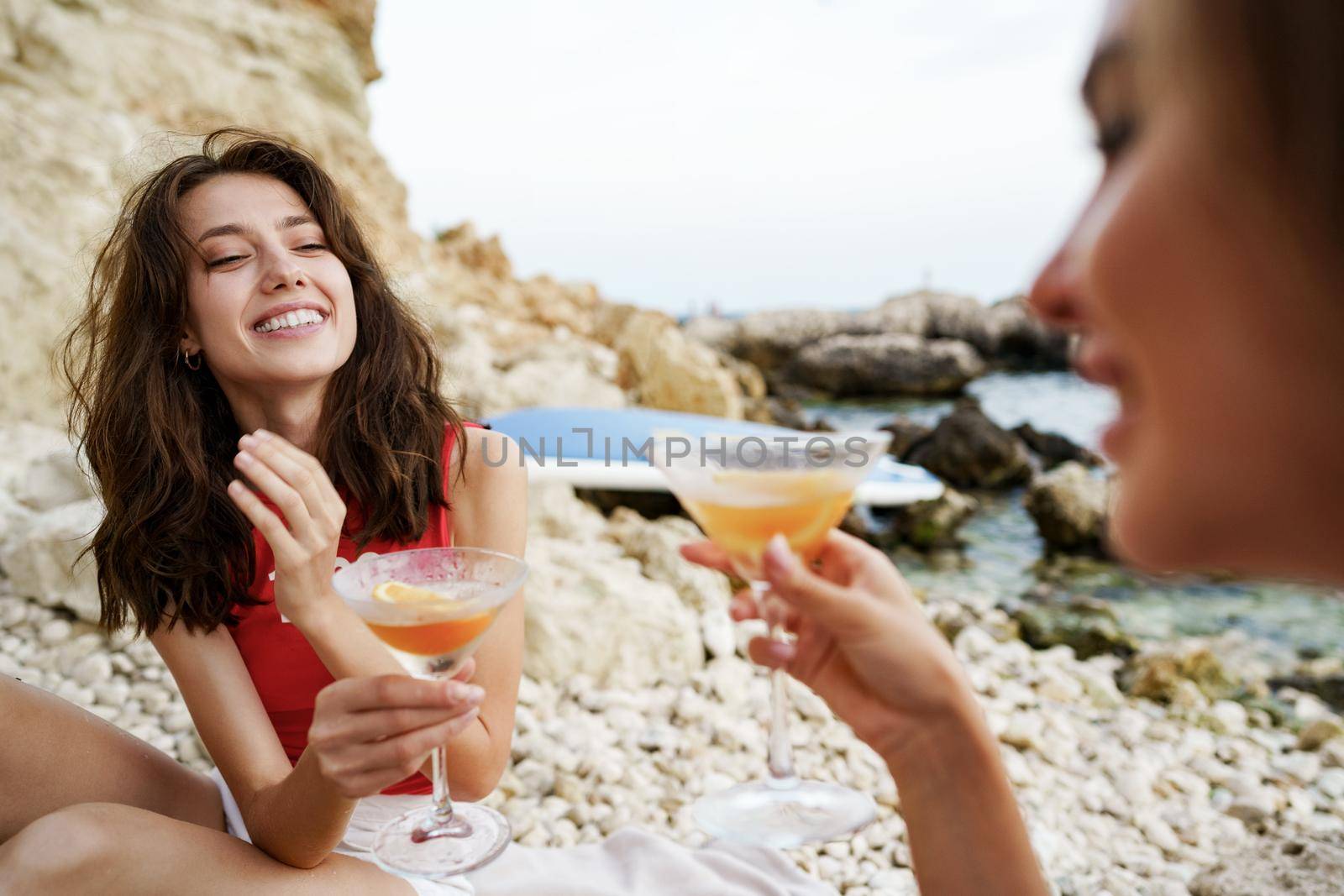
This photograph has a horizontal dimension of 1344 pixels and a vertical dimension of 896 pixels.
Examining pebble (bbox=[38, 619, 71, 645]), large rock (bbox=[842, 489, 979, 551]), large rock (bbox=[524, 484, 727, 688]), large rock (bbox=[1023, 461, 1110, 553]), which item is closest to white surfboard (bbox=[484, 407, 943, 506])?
large rock (bbox=[842, 489, 979, 551])

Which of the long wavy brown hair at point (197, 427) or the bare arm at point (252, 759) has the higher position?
the long wavy brown hair at point (197, 427)

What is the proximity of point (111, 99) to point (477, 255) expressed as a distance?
8.62 meters

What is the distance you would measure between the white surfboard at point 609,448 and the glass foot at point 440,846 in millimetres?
4616

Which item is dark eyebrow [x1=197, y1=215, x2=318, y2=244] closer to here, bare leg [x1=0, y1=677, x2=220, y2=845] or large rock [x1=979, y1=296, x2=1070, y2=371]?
bare leg [x1=0, y1=677, x2=220, y2=845]

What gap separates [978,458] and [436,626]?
11.2 meters

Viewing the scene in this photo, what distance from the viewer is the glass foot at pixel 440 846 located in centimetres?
148

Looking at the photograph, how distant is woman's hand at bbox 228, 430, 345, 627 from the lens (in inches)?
60.6

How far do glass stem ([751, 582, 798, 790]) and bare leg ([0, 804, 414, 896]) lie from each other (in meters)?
0.87

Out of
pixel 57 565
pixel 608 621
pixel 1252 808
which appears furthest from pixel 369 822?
pixel 1252 808

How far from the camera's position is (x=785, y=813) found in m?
1.58

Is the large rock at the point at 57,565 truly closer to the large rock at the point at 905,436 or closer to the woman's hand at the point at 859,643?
the woman's hand at the point at 859,643

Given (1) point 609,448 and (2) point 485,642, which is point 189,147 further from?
(1) point 609,448

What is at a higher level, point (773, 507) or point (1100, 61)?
point (1100, 61)

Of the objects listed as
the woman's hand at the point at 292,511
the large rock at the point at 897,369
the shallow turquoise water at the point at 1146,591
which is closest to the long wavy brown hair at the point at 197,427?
the woman's hand at the point at 292,511
